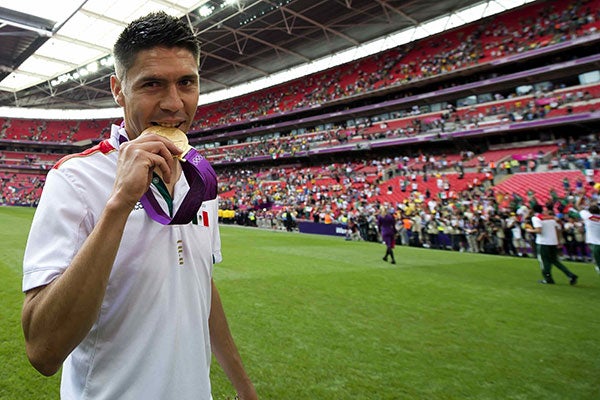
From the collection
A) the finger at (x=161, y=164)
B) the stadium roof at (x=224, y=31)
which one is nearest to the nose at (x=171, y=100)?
the finger at (x=161, y=164)

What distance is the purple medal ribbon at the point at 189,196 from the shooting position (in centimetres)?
105

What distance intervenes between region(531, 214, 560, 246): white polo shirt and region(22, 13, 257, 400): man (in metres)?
9.27

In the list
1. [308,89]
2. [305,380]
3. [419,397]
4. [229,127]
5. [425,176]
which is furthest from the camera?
[229,127]

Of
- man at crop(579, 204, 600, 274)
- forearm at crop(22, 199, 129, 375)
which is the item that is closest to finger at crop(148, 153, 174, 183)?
forearm at crop(22, 199, 129, 375)

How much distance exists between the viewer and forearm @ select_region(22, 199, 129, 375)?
2.68 ft

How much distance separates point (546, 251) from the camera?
832cm

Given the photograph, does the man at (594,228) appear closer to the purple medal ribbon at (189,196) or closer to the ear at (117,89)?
the purple medal ribbon at (189,196)

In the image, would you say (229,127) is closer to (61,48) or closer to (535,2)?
(61,48)

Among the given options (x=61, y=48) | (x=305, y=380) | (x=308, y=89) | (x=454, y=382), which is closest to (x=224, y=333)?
(x=305, y=380)

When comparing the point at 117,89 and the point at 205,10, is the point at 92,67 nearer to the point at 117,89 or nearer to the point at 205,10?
the point at 205,10

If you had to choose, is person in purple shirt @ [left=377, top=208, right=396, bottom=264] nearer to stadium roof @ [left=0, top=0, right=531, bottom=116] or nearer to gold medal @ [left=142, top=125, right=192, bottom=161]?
gold medal @ [left=142, top=125, right=192, bottom=161]

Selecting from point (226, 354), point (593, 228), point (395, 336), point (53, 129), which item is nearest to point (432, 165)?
point (593, 228)

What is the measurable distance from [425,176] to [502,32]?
52.4 feet

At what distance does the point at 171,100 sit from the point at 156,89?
0.07 m
